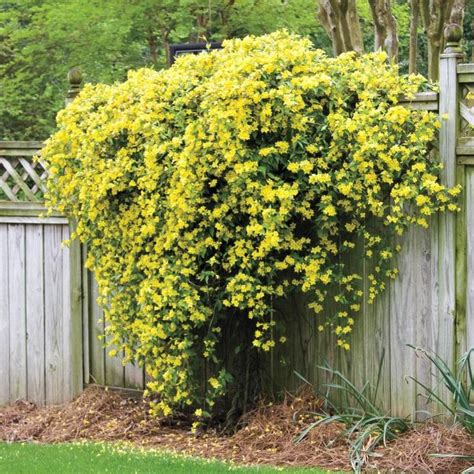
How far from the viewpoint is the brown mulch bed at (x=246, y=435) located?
6090 mm

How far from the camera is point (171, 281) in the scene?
6.79 metres

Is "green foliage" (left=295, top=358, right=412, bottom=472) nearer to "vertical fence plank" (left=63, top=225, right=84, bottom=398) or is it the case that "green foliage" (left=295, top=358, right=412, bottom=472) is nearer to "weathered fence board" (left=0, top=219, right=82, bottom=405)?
"vertical fence plank" (left=63, top=225, right=84, bottom=398)

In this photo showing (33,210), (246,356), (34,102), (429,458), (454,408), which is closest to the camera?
(429,458)

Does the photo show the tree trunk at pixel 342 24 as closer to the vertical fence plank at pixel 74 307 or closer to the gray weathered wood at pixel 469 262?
the vertical fence plank at pixel 74 307

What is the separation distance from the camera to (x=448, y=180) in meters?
6.36

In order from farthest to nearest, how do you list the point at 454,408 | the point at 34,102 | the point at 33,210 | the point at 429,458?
the point at 34,102 → the point at 33,210 → the point at 454,408 → the point at 429,458

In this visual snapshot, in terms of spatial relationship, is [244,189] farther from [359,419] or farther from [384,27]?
[384,27]

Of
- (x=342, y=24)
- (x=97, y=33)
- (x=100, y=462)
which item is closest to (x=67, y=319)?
(x=100, y=462)

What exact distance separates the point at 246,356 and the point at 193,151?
159 cm

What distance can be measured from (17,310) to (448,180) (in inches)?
151

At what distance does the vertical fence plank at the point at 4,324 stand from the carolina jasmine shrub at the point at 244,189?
1.36 meters

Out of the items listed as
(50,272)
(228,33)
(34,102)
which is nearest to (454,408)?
(50,272)

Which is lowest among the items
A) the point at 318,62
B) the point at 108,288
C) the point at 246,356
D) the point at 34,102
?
the point at 246,356

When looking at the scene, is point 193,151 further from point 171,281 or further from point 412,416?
point 412,416
